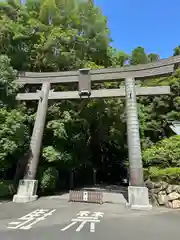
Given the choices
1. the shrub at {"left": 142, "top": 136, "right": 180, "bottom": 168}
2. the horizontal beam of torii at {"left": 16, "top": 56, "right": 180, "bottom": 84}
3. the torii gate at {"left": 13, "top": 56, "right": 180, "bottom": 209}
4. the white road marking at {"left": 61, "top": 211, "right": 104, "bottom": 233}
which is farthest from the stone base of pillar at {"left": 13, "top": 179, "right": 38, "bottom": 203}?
the shrub at {"left": 142, "top": 136, "right": 180, "bottom": 168}

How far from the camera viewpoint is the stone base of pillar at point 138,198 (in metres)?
9.82

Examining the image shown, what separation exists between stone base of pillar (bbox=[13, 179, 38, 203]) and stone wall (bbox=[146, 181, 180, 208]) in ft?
20.1

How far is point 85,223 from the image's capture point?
280 inches

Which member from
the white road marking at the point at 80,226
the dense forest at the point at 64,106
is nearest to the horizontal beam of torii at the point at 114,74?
the dense forest at the point at 64,106

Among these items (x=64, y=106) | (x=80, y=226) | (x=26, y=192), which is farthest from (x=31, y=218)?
(x=64, y=106)

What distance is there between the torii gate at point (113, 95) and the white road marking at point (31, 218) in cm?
262

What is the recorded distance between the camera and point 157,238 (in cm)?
570

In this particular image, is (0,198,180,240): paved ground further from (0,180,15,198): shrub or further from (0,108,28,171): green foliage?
(0,108,28,171): green foliage

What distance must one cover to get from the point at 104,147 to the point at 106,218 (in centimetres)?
1804

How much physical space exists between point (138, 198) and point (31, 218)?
15.9 feet

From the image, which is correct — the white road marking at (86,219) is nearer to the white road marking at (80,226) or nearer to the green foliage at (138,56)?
the white road marking at (80,226)

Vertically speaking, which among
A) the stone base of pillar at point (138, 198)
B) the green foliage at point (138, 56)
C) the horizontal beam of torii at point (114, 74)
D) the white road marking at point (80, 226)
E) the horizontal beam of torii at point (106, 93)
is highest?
the green foliage at point (138, 56)

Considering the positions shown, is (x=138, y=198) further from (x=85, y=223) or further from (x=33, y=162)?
(x=33, y=162)

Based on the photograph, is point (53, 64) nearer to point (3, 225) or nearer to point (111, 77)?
point (111, 77)
